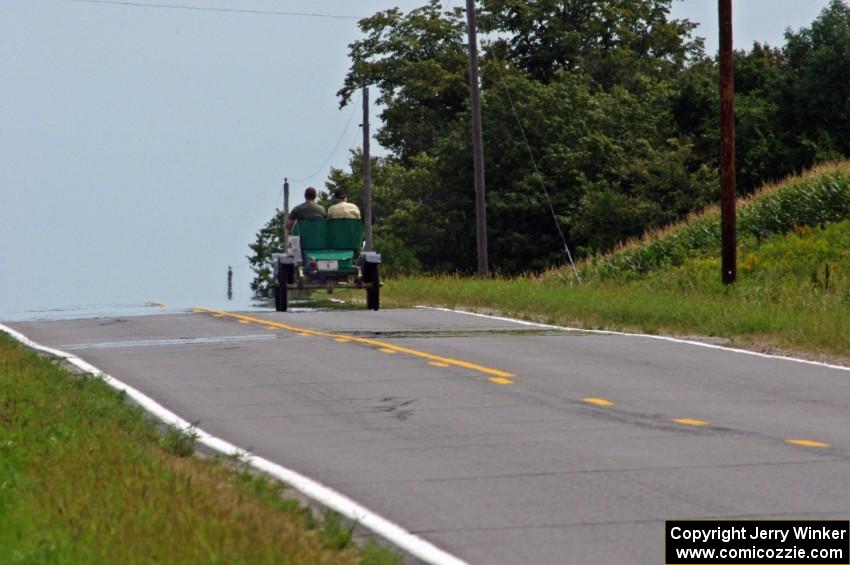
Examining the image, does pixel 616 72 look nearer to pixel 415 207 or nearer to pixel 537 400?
pixel 415 207

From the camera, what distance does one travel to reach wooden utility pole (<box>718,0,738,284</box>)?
3006 centimetres

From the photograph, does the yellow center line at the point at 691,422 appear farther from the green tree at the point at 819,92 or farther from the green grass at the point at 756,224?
the green tree at the point at 819,92

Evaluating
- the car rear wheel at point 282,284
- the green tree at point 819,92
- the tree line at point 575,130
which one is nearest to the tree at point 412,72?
the tree line at point 575,130

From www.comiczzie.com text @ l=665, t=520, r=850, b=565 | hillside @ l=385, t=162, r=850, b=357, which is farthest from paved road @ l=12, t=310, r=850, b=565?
hillside @ l=385, t=162, r=850, b=357

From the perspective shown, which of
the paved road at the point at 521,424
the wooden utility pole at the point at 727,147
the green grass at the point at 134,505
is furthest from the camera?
the wooden utility pole at the point at 727,147

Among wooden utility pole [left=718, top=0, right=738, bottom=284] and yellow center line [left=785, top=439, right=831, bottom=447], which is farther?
wooden utility pole [left=718, top=0, right=738, bottom=284]

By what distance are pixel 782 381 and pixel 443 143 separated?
50762 millimetres

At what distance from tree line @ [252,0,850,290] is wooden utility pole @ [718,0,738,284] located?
2406cm

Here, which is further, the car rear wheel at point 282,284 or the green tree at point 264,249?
the green tree at point 264,249

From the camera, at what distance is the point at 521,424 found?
43.8 feet

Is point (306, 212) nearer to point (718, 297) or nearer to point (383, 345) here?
point (718, 297)

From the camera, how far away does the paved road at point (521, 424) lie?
9.27 meters

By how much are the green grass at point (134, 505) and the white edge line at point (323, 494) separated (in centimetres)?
20

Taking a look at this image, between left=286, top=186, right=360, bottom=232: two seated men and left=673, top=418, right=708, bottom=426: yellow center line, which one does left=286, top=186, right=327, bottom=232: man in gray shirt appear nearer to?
left=286, top=186, right=360, bottom=232: two seated men
